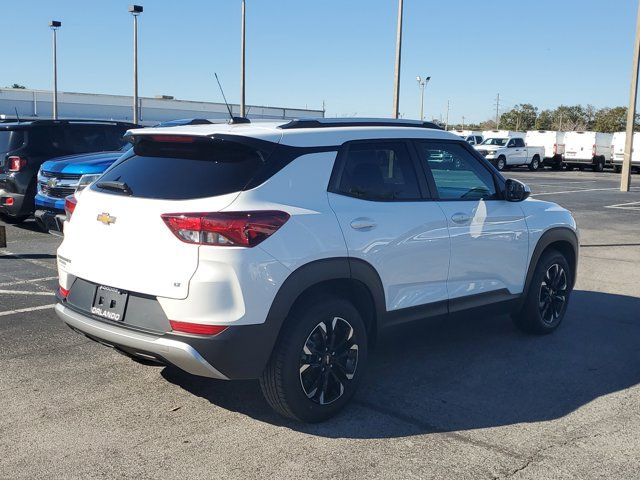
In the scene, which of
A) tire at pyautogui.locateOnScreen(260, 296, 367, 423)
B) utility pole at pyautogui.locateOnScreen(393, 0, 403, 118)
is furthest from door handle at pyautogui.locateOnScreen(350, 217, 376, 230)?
utility pole at pyautogui.locateOnScreen(393, 0, 403, 118)

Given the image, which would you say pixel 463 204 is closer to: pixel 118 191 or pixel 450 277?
pixel 450 277

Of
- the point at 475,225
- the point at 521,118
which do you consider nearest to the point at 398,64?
the point at 475,225

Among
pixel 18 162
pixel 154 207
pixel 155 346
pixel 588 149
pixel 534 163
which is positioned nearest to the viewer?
pixel 155 346

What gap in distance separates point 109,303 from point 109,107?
56025mm

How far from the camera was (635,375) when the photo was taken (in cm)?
573

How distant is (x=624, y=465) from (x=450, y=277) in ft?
5.83

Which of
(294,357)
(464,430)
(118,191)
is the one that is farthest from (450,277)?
(118,191)

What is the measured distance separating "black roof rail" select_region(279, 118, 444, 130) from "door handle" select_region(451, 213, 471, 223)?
741mm

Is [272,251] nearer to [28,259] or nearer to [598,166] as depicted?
[28,259]

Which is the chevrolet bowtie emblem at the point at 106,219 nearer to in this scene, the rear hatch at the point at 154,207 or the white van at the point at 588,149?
the rear hatch at the point at 154,207

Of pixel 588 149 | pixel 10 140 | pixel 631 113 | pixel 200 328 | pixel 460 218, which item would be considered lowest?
pixel 200 328

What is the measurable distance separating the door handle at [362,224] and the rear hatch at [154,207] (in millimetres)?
690

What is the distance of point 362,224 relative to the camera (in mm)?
4750

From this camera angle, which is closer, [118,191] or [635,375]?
[118,191]
